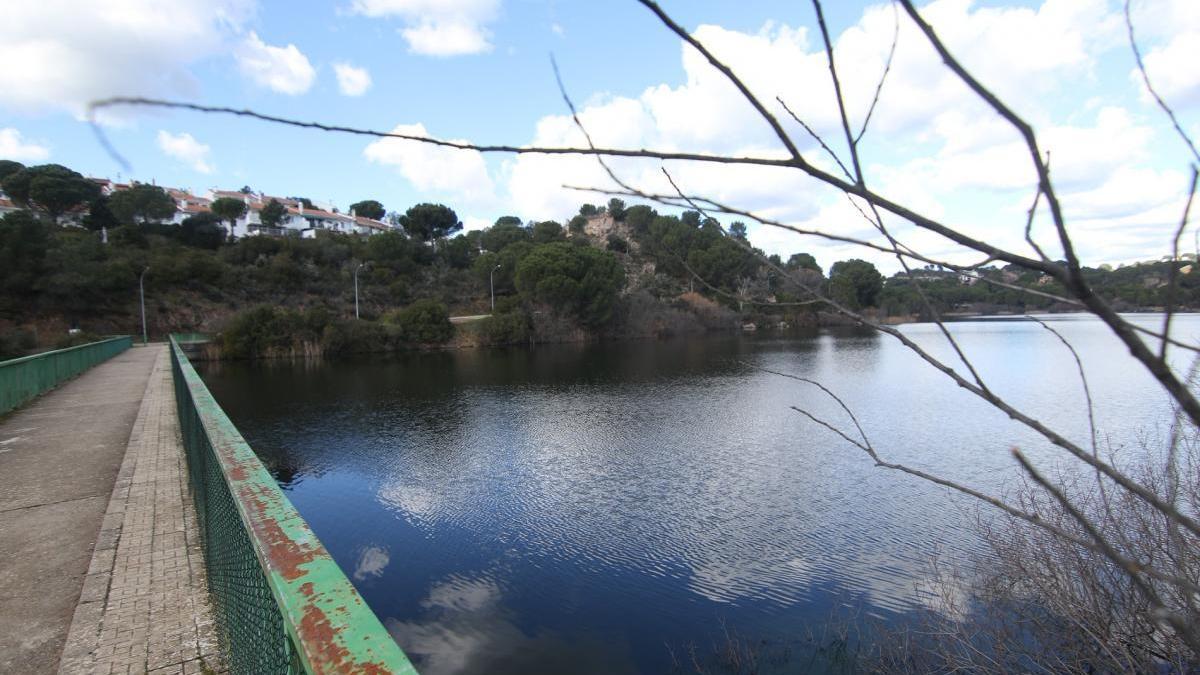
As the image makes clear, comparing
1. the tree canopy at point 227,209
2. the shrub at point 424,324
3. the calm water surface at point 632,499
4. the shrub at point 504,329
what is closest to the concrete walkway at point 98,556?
the calm water surface at point 632,499

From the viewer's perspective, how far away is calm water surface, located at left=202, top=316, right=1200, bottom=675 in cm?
774

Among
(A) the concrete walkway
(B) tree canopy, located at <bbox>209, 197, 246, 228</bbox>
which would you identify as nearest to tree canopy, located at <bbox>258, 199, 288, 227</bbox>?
(B) tree canopy, located at <bbox>209, 197, 246, 228</bbox>

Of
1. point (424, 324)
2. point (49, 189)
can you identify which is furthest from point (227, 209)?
point (424, 324)

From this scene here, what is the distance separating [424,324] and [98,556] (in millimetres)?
43975

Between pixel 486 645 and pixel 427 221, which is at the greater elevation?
pixel 427 221

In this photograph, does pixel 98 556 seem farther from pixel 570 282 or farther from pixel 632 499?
pixel 570 282

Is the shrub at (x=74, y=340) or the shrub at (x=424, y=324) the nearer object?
the shrub at (x=74, y=340)

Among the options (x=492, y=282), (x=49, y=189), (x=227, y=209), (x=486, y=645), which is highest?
(x=227, y=209)

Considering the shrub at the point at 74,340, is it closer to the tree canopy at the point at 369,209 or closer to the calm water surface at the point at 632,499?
the calm water surface at the point at 632,499

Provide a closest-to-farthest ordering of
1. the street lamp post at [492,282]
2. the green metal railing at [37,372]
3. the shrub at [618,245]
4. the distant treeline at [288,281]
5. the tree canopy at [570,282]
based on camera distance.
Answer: the green metal railing at [37,372] < the distant treeline at [288,281] < the tree canopy at [570,282] < the street lamp post at [492,282] < the shrub at [618,245]

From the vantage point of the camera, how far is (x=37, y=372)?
1210 centimetres

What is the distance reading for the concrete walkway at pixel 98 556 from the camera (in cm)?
309

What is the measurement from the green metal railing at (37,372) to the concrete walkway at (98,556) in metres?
2.05

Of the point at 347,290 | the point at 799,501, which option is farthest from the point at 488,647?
the point at 347,290
